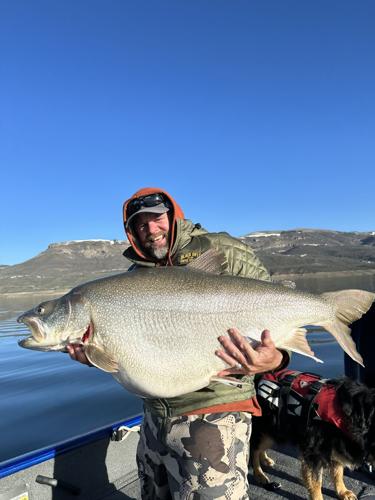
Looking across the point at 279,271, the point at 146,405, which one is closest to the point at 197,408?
the point at 146,405

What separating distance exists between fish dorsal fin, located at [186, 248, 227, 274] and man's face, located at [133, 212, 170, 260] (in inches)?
19.2

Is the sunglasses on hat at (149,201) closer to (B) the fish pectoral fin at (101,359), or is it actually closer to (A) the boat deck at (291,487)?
(B) the fish pectoral fin at (101,359)

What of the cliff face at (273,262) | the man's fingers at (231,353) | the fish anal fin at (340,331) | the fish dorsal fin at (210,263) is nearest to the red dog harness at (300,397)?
the fish anal fin at (340,331)

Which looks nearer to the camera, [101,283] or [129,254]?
[101,283]

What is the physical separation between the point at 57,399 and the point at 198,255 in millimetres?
12061

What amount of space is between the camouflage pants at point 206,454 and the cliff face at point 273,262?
62818mm

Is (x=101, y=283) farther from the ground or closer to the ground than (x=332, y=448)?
farther from the ground

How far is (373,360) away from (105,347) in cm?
411

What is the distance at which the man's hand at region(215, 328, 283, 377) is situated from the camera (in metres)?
3.05

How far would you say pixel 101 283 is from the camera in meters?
3.32

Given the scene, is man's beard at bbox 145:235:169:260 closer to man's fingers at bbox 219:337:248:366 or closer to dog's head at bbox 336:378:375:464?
man's fingers at bbox 219:337:248:366

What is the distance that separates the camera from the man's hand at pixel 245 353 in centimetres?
305

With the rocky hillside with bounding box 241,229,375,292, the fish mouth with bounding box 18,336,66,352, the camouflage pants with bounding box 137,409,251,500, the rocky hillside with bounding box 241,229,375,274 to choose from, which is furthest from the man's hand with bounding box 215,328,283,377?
the rocky hillside with bounding box 241,229,375,274

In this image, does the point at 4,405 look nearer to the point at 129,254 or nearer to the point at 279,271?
the point at 129,254
